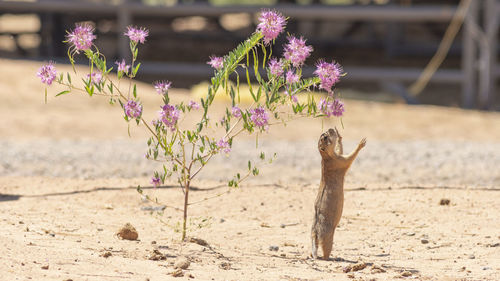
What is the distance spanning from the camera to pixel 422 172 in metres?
7.79

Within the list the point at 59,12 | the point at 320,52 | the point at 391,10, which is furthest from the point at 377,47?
the point at 59,12

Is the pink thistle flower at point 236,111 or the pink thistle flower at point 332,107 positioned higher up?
the pink thistle flower at point 332,107

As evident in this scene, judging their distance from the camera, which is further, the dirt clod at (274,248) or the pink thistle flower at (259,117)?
the dirt clod at (274,248)

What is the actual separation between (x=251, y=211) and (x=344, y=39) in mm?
13106

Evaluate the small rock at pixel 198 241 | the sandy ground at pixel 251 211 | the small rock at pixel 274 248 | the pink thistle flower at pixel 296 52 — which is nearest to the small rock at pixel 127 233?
the sandy ground at pixel 251 211

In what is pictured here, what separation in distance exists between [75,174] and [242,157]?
1990 millimetres

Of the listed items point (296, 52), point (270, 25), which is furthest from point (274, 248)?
point (270, 25)

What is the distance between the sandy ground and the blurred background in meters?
3.44

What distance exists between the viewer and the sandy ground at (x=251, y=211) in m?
4.26

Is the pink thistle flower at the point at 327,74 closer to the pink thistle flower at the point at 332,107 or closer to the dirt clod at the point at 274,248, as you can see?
the pink thistle flower at the point at 332,107

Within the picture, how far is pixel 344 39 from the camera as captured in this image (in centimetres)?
1852

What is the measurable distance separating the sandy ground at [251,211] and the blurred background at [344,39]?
3436 mm

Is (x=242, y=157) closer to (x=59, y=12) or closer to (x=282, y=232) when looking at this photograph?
(x=282, y=232)

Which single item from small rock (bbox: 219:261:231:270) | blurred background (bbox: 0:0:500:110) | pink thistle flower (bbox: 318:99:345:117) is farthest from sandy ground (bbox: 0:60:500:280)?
blurred background (bbox: 0:0:500:110)
